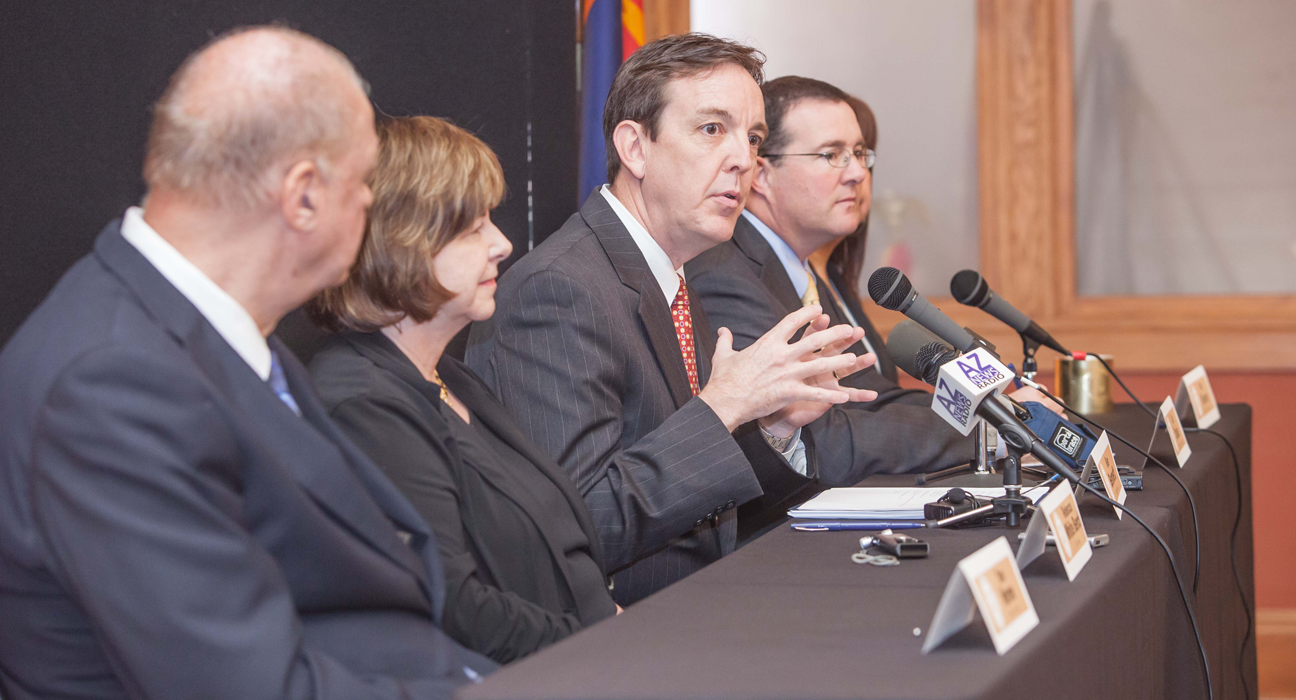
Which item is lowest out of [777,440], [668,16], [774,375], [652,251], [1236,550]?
[1236,550]

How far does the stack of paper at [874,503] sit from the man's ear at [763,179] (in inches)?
44.6

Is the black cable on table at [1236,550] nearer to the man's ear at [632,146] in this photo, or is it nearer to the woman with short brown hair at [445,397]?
the man's ear at [632,146]

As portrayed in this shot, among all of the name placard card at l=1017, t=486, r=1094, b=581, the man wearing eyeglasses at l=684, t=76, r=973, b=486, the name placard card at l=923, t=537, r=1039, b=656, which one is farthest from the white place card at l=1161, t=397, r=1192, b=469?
the name placard card at l=923, t=537, r=1039, b=656

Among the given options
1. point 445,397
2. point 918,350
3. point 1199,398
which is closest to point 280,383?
A: point 445,397

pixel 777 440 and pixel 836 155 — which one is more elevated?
pixel 836 155

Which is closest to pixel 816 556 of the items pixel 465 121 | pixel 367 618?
pixel 367 618

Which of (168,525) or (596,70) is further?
(596,70)

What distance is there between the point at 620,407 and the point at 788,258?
1091mm

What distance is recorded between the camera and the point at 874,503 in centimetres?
170

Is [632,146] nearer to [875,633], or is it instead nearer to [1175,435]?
[1175,435]

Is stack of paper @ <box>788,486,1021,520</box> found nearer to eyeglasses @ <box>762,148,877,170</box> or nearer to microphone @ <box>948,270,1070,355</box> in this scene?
microphone @ <box>948,270,1070,355</box>

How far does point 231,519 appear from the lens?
0.95 metres

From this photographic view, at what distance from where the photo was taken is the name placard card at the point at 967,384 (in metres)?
1.59

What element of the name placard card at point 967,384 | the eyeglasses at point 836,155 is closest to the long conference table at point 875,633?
the name placard card at point 967,384
